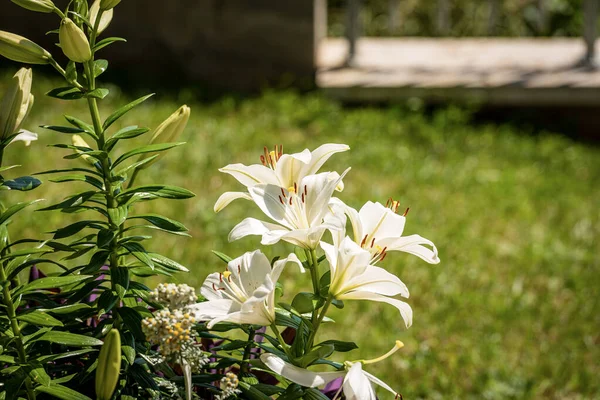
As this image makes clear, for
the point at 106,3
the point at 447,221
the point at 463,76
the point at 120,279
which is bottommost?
the point at 447,221

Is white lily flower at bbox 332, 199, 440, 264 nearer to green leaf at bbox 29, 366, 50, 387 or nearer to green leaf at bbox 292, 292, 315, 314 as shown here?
green leaf at bbox 292, 292, 315, 314

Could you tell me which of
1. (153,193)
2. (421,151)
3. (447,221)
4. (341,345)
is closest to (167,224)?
(153,193)

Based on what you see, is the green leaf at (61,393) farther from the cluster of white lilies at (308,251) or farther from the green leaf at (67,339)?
the cluster of white lilies at (308,251)

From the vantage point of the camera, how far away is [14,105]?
0.92 m

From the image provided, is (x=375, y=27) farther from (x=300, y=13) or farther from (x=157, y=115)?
(x=157, y=115)

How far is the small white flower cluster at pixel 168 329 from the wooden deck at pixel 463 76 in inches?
154

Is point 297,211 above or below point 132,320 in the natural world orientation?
above

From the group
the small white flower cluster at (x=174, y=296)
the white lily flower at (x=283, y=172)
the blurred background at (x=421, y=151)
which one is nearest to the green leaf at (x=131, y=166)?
the white lily flower at (x=283, y=172)

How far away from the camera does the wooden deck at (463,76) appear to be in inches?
182

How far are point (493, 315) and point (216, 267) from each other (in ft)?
3.23

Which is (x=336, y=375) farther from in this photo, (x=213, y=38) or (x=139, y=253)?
(x=213, y=38)

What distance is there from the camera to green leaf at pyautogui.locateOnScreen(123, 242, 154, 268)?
2.96 feet

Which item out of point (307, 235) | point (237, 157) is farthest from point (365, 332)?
point (307, 235)

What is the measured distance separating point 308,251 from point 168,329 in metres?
0.20
